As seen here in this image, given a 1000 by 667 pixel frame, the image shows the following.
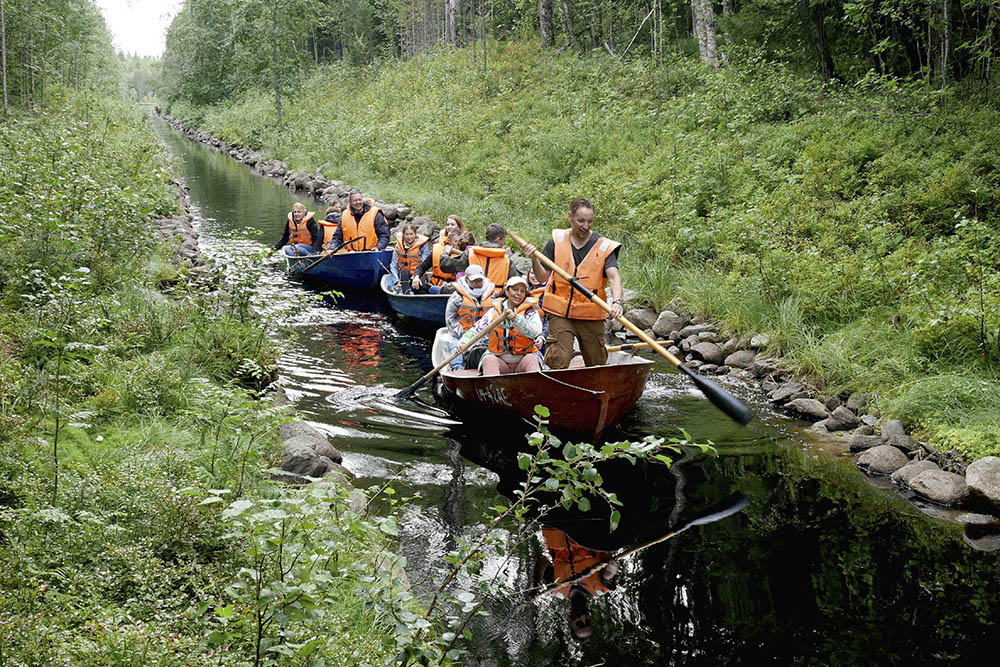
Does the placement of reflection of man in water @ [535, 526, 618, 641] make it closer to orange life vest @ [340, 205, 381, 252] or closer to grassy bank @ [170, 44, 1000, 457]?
grassy bank @ [170, 44, 1000, 457]

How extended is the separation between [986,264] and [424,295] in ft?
21.9

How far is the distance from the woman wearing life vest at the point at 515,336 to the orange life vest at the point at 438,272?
12.2 feet

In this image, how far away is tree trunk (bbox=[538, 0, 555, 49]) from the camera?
23.8 metres

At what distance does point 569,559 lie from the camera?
525 centimetres

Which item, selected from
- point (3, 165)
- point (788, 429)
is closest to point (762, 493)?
point (788, 429)

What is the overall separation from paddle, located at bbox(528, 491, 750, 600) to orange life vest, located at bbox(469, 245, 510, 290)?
4697 millimetres

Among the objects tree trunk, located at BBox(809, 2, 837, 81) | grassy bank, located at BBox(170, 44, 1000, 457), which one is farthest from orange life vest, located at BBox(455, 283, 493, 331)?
tree trunk, located at BBox(809, 2, 837, 81)

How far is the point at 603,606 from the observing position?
465 centimetres

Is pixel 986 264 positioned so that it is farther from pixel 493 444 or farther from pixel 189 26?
pixel 189 26

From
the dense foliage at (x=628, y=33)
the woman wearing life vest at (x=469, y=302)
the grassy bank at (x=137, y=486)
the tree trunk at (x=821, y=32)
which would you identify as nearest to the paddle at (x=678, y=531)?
the grassy bank at (x=137, y=486)

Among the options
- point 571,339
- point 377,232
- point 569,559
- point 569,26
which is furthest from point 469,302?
point 569,26

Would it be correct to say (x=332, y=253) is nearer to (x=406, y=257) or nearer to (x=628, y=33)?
(x=406, y=257)

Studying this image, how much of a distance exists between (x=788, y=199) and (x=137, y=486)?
9.23 m

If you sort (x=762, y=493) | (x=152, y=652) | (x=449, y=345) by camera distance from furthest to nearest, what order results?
(x=449, y=345)
(x=762, y=493)
(x=152, y=652)
